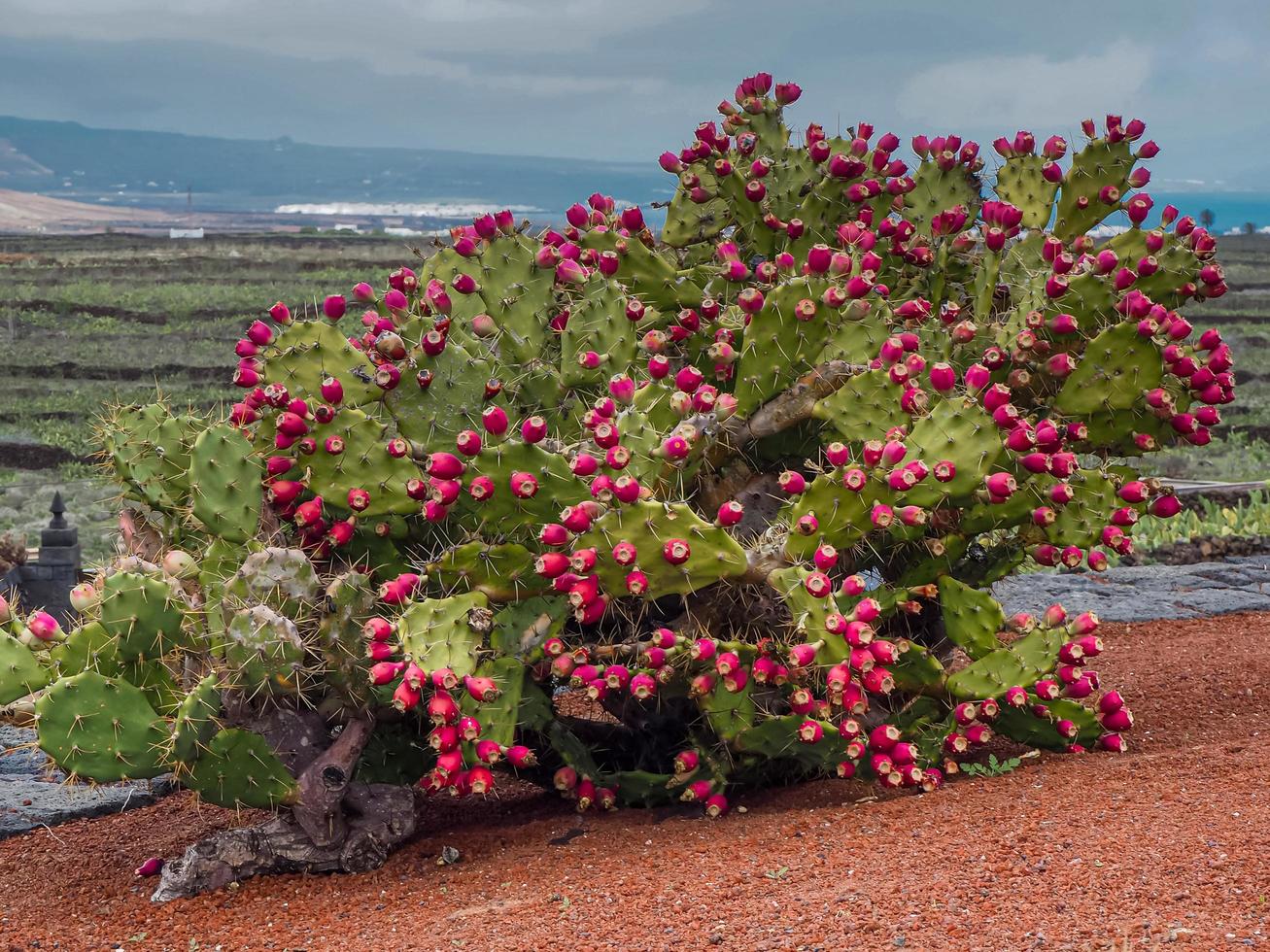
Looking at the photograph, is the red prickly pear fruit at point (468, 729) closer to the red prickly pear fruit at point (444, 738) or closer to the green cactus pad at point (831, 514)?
the red prickly pear fruit at point (444, 738)

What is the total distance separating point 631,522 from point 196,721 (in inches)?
52.3

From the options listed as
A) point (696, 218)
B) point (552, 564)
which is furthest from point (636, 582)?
point (696, 218)

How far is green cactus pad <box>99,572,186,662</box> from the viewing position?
13.8 feet

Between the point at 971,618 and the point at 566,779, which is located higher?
the point at 971,618

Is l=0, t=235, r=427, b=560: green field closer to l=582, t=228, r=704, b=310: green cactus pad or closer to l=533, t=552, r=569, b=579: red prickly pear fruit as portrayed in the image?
l=582, t=228, r=704, b=310: green cactus pad

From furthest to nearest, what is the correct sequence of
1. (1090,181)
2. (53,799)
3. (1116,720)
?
(53,799)
(1090,181)
(1116,720)

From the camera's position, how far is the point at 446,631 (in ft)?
13.9

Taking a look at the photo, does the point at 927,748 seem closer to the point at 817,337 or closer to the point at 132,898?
the point at 817,337

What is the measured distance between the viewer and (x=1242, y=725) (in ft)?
18.2

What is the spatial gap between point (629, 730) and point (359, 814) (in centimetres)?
100

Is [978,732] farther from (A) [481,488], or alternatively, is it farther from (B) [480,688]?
(A) [481,488]

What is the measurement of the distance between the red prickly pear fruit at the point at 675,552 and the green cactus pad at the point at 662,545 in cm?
4

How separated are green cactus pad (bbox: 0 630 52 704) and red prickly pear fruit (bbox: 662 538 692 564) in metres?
1.83

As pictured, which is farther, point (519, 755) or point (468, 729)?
point (519, 755)
